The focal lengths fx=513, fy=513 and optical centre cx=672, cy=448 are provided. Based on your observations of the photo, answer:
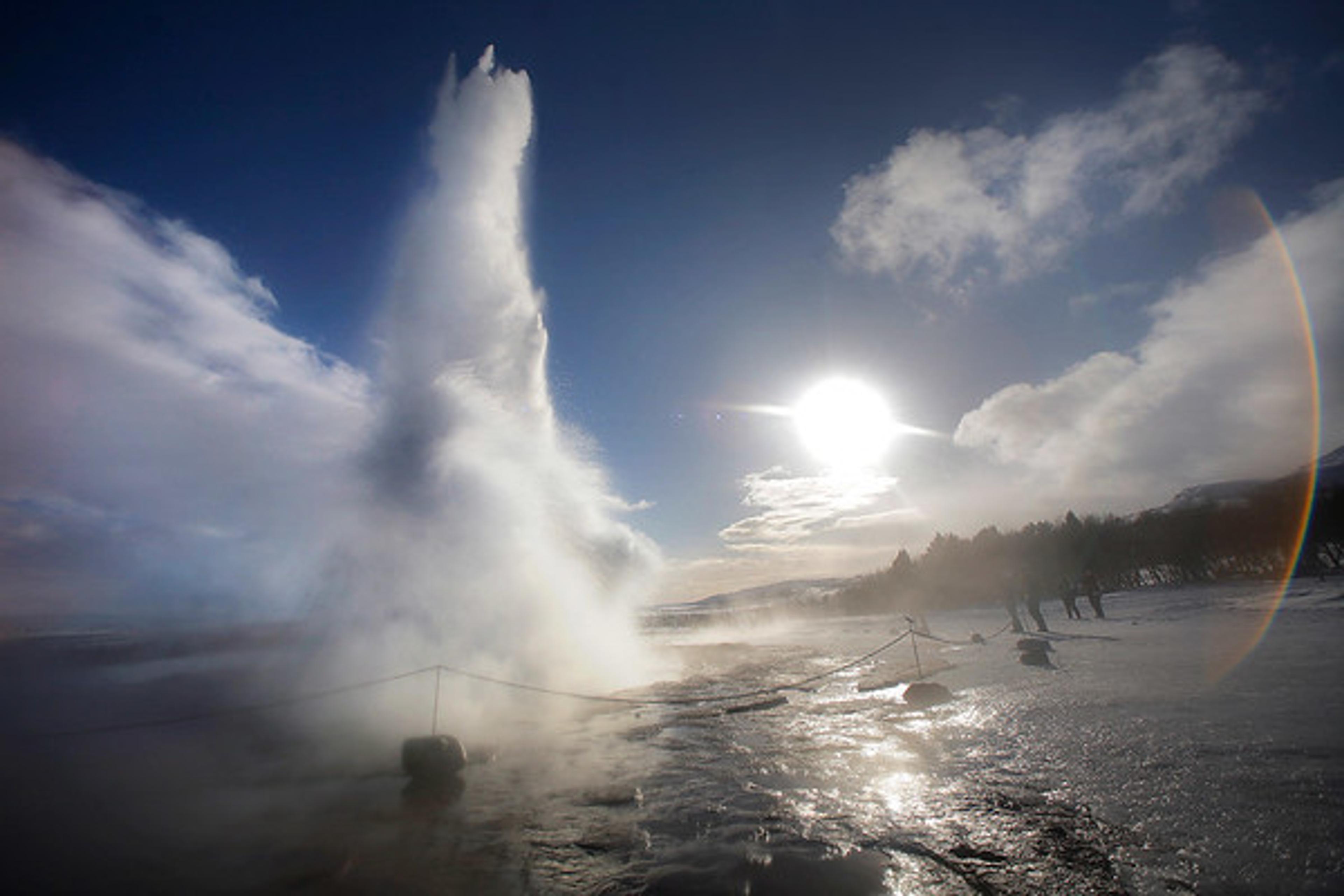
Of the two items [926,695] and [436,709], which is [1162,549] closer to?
[926,695]

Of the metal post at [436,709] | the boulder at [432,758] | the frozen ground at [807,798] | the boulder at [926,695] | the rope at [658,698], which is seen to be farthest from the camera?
the rope at [658,698]

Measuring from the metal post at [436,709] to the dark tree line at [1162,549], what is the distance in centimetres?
2732

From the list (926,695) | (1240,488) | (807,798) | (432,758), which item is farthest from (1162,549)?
(1240,488)

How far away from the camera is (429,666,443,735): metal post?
1171 cm

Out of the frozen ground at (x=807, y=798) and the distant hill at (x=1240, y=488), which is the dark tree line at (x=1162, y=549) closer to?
the distant hill at (x=1240, y=488)

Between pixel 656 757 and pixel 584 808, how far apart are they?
2794 millimetres

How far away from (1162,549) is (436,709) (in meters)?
80.9

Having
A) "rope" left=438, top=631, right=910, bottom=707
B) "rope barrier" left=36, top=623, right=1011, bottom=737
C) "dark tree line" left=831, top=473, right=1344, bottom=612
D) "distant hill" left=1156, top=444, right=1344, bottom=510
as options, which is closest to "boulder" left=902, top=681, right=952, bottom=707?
"rope barrier" left=36, top=623, right=1011, bottom=737

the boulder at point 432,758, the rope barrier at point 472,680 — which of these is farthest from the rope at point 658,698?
the boulder at point 432,758

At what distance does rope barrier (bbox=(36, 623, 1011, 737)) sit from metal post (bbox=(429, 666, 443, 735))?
24 centimetres

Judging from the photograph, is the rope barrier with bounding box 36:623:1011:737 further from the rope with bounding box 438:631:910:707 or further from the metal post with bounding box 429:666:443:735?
the metal post with bounding box 429:666:443:735

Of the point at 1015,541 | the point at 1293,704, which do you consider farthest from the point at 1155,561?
the point at 1293,704

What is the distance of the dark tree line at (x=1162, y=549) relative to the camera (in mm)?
49969

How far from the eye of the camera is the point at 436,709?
39.2 ft
